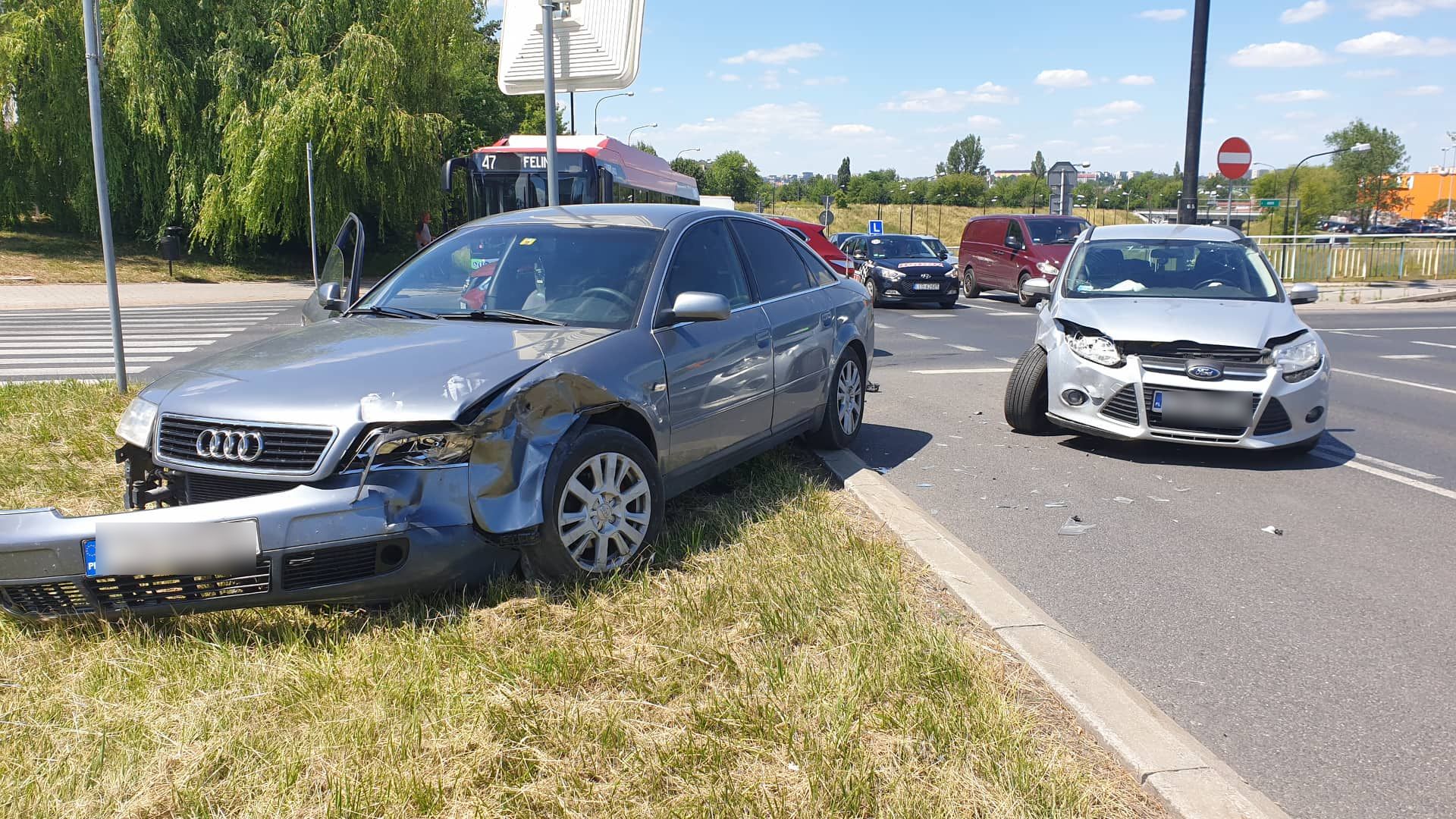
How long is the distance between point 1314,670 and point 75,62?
33490 millimetres

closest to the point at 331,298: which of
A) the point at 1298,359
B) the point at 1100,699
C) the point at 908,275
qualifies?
the point at 1100,699

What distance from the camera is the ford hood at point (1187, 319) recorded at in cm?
691

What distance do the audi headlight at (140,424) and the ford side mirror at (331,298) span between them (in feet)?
5.69

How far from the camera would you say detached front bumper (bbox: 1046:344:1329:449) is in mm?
6824

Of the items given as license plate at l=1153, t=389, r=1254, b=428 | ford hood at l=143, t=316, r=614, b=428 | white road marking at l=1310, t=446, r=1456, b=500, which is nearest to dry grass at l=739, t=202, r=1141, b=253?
white road marking at l=1310, t=446, r=1456, b=500

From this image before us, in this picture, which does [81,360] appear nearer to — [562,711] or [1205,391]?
[562,711]

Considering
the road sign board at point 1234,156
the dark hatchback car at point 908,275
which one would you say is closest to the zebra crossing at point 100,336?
the dark hatchback car at point 908,275

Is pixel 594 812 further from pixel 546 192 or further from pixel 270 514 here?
pixel 546 192

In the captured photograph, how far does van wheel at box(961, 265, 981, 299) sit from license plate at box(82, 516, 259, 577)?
23712 mm

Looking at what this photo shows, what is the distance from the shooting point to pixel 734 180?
105 m

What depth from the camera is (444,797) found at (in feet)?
8.89

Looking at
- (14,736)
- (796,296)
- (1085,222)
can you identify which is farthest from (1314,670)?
(1085,222)

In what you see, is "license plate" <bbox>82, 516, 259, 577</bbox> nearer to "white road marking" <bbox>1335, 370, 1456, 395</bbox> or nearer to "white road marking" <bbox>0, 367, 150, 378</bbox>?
"white road marking" <bbox>0, 367, 150, 378</bbox>

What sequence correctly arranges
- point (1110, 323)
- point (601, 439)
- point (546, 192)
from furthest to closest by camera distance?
1. point (546, 192)
2. point (1110, 323)
3. point (601, 439)
